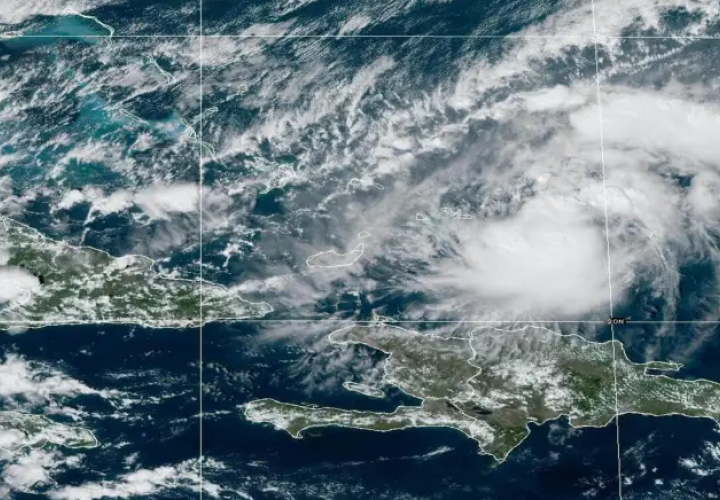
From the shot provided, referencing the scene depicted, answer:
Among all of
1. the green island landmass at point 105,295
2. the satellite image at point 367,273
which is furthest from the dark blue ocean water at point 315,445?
the green island landmass at point 105,295

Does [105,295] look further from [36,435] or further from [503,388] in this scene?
[503,388]

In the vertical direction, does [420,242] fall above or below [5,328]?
above

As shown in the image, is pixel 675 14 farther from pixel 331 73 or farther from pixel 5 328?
pixel 5 328

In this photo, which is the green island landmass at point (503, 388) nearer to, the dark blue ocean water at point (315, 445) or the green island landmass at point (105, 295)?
the dark blue ocean water at point (315, 445)

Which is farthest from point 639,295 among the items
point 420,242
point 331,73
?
point 331,73

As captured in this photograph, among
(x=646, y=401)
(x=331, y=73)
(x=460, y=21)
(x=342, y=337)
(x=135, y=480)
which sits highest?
(x=460, y=21)

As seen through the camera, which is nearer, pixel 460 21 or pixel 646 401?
pixel 646 401
